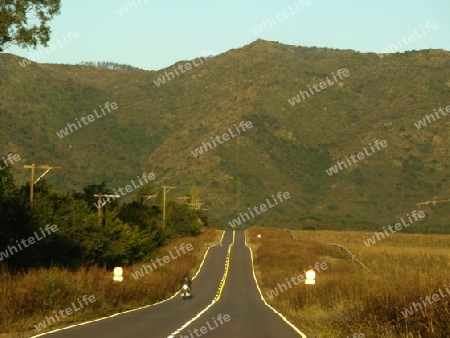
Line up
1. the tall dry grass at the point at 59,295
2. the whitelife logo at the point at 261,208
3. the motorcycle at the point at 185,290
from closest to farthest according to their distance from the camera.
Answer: the tall dry grass at the point at 59,295 → the motorcycle at the point at 185,290 → the whitelife logo at the point at 261,208

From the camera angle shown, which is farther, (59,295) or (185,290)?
(185,290)

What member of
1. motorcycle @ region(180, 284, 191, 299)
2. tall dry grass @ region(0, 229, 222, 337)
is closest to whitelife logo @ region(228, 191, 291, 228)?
motorcycle @ region(180, 284, 191, 299)

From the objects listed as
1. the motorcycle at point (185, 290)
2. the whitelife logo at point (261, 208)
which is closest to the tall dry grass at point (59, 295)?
the motorcycle at point (185, 290)

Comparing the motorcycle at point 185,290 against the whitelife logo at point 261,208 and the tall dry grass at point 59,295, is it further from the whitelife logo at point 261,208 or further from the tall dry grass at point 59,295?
the whitelife logo at point 261,208

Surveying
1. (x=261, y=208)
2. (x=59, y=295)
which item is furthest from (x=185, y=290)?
(x=261, y=208)

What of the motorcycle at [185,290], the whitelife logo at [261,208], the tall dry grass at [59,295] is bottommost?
the whitelife logo at [261,208]

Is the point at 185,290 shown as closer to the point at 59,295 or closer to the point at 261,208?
the point at 59,295

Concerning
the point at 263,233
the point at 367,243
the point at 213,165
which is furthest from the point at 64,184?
the point at 367,243

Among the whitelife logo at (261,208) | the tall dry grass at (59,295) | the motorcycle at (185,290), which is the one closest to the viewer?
the tall dry grass at (59,295)

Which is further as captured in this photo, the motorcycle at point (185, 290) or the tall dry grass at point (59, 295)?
the motorcycle at point (185, 290)

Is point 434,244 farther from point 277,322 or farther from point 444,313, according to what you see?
point 444,313

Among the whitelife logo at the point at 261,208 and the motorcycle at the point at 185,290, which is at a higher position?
the motorcycle at the point at 185,290

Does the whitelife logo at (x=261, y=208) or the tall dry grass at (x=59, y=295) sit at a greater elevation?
the tall dry grass at (x=59, y=295)

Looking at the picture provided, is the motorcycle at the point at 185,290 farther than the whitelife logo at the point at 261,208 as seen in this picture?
No
